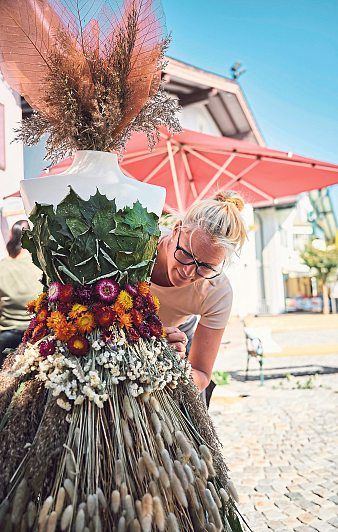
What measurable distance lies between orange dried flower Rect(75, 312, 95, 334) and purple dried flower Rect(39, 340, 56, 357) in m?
0.08

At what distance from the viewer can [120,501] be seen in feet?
3.55

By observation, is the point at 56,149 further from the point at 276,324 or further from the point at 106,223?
the point at 276,324

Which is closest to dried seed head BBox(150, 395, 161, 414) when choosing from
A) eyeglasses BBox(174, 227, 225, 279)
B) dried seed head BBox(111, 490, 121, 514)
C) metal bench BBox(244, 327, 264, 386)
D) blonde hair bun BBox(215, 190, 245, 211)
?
dried seed head BBox(111, 490, 121, 514)

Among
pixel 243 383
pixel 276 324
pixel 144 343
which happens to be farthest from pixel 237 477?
pixel 276 324

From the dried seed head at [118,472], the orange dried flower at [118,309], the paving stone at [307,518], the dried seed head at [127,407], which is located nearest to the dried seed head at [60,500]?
the dried seed head at [118,472]

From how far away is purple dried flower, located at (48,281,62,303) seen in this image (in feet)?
4.27

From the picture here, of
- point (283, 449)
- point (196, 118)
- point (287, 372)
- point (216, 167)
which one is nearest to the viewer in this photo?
point (283, 449)

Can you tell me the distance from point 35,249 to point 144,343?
38 cm

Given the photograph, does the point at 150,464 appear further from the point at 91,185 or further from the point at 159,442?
the point at 91,185

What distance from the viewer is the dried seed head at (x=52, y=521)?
103 cm

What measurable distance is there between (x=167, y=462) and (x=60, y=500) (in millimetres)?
233

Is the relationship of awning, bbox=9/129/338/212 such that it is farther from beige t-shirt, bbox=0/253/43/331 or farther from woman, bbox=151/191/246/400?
woman, bbox=151/191/246/400

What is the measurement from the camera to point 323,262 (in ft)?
89.6

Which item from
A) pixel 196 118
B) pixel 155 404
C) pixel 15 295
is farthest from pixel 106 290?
pixel 196 118
